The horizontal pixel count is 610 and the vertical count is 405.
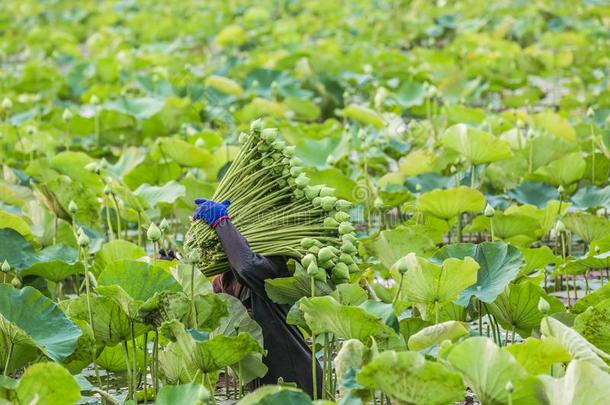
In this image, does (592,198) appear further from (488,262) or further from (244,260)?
(244,260)

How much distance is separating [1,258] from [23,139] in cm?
195

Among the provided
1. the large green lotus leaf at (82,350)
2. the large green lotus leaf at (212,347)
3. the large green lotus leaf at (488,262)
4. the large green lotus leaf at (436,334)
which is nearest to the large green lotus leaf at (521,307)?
the large green lotus leaf at (488,262)

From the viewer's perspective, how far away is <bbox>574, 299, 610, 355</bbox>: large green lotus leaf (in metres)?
2.68

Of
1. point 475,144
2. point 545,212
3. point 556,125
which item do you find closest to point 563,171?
point 475,144

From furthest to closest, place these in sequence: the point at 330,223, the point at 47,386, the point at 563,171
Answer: the point at 563,171, the point at 330,223, the point at 47,386

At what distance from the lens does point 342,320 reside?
8.48 feet

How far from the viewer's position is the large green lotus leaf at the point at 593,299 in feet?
9.39

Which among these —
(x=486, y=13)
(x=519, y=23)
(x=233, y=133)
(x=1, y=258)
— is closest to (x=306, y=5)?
(x=486, y=13)

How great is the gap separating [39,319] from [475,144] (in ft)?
6.10

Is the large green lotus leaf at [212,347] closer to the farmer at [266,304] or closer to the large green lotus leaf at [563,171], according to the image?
the farmer at [266,304]

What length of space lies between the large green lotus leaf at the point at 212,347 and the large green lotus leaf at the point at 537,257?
931 millimetres

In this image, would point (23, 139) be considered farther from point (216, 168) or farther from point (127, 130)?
point (216, 168)

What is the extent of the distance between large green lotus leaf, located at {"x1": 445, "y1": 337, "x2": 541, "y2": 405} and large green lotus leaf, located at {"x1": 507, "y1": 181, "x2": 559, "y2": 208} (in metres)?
1.87

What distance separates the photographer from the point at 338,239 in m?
2.81
